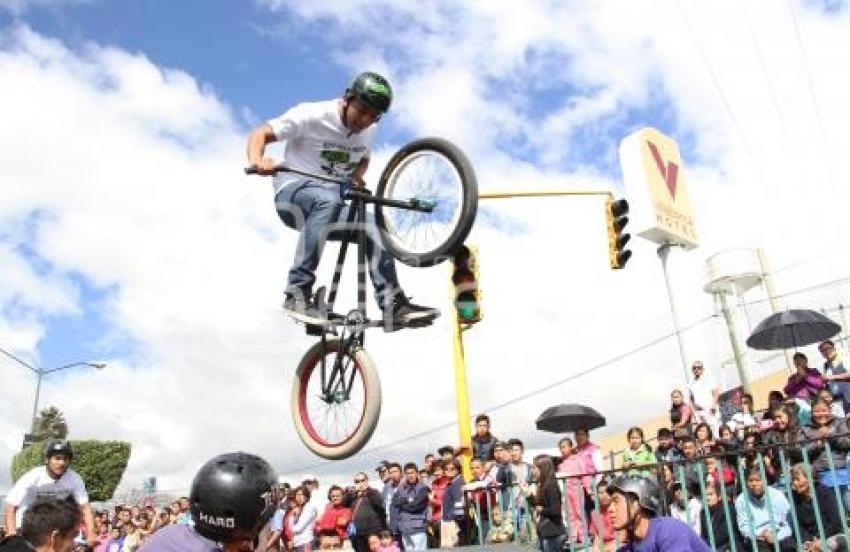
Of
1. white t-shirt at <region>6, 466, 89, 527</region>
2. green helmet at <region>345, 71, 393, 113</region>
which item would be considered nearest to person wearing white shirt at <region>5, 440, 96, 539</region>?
white t-shirt at <region>6, 466, 89, 527</region>

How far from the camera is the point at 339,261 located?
21.8ft

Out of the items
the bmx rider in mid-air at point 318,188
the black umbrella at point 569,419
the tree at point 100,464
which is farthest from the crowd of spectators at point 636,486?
Result: the tree at point 100,464

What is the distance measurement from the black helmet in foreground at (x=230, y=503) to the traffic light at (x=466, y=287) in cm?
634

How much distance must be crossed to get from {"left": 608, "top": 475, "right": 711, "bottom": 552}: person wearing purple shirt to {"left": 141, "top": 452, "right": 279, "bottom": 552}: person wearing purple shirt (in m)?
3.51

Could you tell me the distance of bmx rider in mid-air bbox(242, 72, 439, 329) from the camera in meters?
6.32

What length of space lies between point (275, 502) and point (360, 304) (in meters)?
3.27

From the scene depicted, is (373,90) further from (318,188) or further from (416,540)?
(416,540)

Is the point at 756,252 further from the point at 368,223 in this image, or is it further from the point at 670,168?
the point at 368,223

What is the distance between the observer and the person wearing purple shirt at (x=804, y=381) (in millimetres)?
10325

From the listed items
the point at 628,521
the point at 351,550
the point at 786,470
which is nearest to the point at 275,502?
the point at 628,521

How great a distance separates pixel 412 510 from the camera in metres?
10.7

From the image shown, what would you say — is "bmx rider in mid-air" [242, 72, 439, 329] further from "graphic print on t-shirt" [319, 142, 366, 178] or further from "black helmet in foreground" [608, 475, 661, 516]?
"black helmet in foreground" [608, 475, 661, 516]

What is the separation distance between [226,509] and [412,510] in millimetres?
7969

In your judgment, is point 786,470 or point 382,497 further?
point 382,497
